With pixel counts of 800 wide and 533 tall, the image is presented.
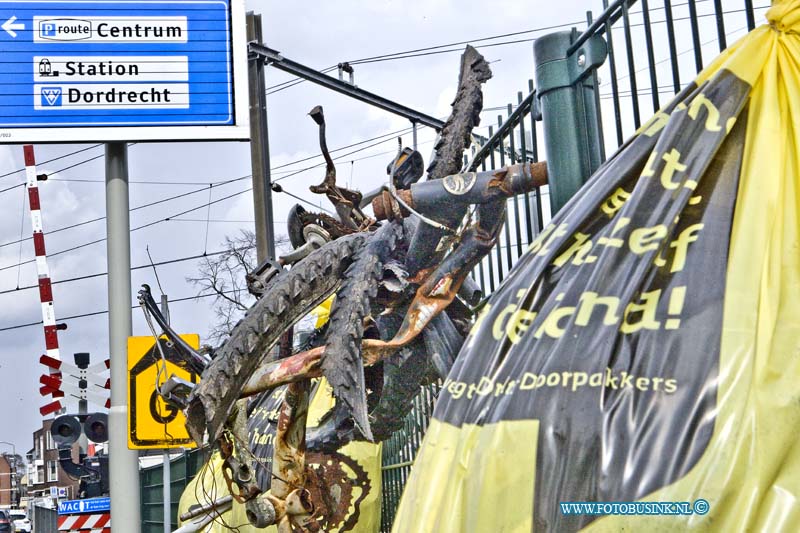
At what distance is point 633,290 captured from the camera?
2297 millimetres

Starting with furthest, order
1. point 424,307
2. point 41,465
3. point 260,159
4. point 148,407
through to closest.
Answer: point 41,465, point 260,159, point 148,407, point 424,307

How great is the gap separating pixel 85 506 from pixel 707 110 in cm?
868

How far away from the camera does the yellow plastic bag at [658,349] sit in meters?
2.00

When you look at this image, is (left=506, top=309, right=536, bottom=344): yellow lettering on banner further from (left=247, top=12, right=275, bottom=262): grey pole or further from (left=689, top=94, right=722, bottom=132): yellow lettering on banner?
(left=247, top=12, right=275, bottom=262): grey pole

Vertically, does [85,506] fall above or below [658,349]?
below

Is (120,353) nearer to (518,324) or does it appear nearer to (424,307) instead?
(424,307)

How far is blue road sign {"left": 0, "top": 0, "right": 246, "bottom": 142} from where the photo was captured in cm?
593

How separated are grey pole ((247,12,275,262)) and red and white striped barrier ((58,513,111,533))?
14.3 feet

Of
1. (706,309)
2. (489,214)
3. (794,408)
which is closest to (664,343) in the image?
(706,309)

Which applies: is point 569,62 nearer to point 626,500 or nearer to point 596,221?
point 596,221

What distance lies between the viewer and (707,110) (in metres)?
2.50

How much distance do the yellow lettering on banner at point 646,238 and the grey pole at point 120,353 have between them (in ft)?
11.9

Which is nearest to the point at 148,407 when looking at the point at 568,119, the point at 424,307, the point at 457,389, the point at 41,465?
the point at 424,307

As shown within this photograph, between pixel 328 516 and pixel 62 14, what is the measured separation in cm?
311
